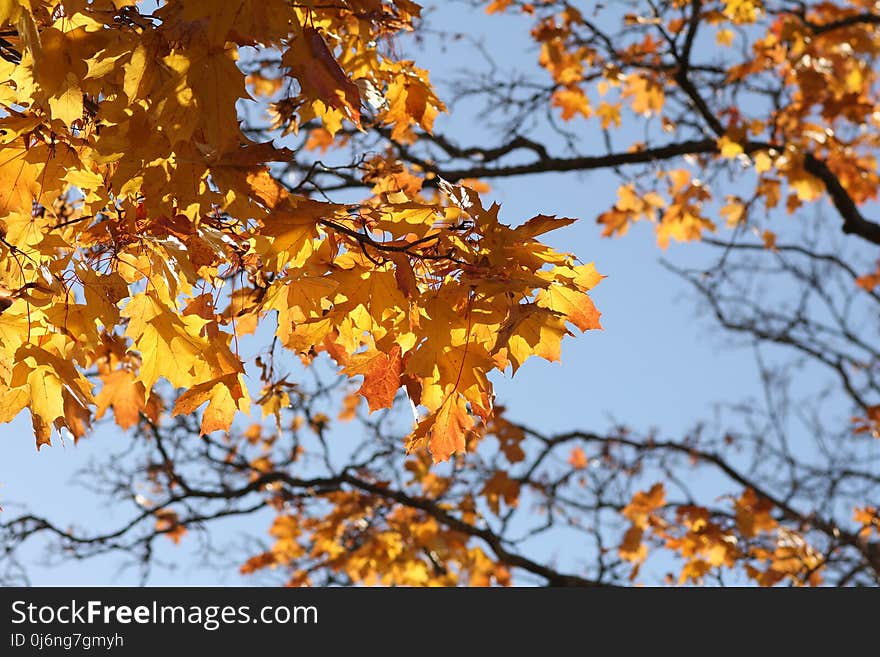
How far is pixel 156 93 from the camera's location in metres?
1.62

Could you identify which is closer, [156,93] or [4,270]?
[156,93]

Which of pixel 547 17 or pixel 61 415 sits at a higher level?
pixel 547 17

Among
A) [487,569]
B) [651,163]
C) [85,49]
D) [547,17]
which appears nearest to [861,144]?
[651,163]

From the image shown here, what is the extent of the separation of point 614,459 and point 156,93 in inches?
201

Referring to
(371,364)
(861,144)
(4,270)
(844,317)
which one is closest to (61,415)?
(4,270)

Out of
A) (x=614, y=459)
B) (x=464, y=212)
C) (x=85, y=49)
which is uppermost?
(x=614, y=459)

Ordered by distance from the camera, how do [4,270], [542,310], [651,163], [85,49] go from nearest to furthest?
1. [542,310]
2. [85,49]
3. [4,270]
4. [651,163]

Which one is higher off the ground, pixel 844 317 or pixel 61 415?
pixel 844 317

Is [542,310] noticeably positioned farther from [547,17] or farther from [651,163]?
[547,17]

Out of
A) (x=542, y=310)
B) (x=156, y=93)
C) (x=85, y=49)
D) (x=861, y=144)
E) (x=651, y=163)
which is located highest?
(x=861, y=144)

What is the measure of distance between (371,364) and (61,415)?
2.26 ft

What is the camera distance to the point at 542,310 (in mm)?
1521

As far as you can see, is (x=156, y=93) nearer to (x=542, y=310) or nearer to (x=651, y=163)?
(x=542, y=310)

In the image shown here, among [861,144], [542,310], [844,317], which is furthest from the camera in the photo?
[844,317]
